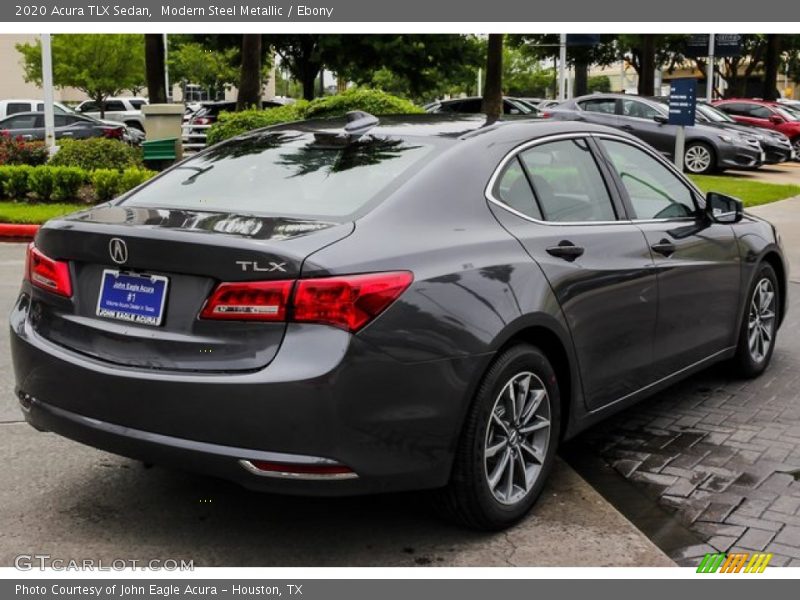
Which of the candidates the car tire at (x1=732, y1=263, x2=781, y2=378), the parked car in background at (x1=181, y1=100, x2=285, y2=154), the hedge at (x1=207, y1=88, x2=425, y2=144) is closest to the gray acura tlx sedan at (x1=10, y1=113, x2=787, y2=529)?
the car tire at (x1=732, y1=263, x2=781, y2=378)

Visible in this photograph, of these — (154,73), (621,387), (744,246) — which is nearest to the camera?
(621,387)

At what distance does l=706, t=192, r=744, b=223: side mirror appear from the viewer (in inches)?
222

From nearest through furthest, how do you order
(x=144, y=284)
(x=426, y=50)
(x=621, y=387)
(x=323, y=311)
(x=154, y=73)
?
(x=323, y=311) → (x=144, y=284) → (x=621, y=387) → (x=154, y=73) → (x=426, y=50)

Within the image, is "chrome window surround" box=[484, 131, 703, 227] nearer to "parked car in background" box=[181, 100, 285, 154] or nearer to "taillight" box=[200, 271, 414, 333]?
"taillight" box=[200, 271, 414, 333]

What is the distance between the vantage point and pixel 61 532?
156 inches

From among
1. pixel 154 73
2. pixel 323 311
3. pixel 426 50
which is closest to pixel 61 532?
pixel 323 311

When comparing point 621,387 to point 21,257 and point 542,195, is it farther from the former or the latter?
point 21,257

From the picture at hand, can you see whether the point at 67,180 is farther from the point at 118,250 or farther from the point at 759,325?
the point at 118,250

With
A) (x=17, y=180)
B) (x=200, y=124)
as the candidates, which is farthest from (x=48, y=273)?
(x=200, y=124)

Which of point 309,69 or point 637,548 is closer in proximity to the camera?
point 637,548

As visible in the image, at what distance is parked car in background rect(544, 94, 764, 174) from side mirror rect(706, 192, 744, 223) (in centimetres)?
1595

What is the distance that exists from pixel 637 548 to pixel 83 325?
2216 millimetres

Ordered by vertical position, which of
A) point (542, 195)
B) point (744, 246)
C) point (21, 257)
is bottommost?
point (21, 257)

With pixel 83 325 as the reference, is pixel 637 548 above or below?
below
